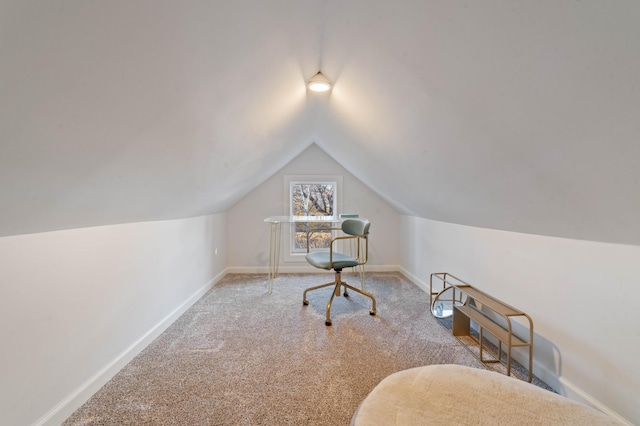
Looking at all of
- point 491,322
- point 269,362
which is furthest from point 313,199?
point 491,322

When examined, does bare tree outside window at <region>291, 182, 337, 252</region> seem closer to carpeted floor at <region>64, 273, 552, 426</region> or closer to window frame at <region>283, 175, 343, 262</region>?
window frame at <region>283, 175, 343, 262</region>

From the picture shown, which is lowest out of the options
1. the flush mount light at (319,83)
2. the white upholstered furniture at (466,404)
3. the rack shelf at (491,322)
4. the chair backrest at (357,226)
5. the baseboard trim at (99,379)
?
the baseboard trim at (99,379)

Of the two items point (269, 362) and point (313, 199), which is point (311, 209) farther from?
point (269, 362)

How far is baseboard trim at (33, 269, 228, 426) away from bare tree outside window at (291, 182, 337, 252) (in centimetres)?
211

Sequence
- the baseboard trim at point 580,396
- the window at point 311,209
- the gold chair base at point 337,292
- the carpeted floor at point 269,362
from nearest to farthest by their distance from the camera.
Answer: the baseboard trim at point 580,396
the carpeted floor at point 269,362
the gold chair base at point 337,292
the window at point 311,209

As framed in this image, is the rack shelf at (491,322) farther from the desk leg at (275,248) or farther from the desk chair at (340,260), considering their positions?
the desk leg at (275,248)

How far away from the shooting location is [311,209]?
4.38m

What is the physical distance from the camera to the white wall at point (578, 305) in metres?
1.21

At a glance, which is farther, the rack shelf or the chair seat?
the chair seat

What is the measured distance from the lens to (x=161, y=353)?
1975 millimetres

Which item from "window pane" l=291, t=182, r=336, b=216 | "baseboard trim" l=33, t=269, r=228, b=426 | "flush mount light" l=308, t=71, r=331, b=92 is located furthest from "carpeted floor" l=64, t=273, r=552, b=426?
"flush mount light" l=308, t=71, r=331, b=92

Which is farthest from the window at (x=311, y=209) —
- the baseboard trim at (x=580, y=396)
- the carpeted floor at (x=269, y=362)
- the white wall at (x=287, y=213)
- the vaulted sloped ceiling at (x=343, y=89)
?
the baseboard trim at (x=580, y=396)

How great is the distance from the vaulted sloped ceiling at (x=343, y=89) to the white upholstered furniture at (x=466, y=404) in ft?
2.30

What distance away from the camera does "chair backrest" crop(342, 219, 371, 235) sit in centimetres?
279
